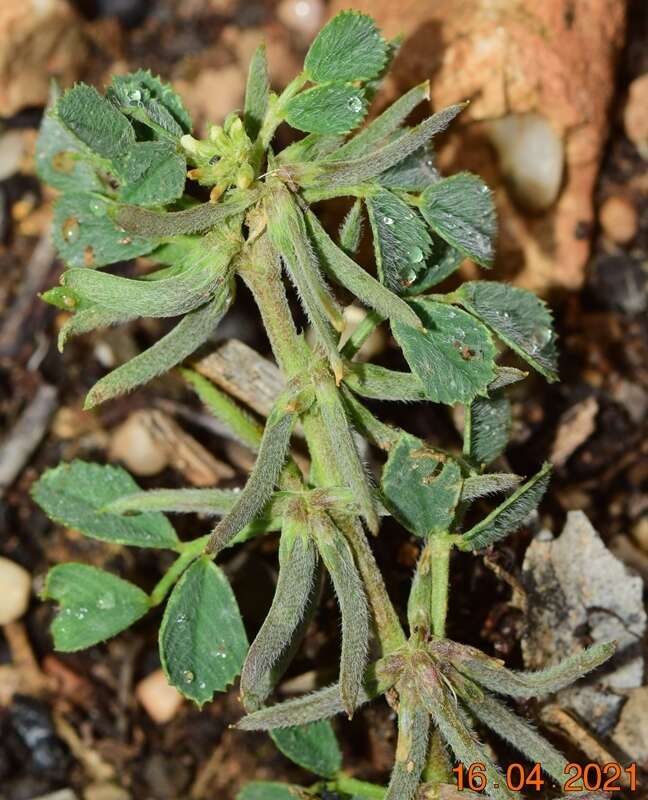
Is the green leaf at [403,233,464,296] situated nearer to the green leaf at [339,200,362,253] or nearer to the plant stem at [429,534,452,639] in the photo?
the green leaf at [339,200,362,253]

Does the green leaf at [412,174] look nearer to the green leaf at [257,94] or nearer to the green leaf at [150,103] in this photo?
the green leaf at [257,94]

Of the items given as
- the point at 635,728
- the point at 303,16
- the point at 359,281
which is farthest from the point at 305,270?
the point at 303,16

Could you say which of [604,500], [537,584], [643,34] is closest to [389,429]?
[537,584]

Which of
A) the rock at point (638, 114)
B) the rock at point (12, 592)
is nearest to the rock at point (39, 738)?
the rock at point (12, 592)

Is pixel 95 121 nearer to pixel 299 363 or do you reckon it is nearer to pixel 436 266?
pixel 299 363

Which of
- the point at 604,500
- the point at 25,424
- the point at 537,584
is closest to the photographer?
the point at 537,584

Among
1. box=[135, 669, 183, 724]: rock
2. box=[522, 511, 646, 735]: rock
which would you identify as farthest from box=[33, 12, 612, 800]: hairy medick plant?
box=[135, 669, 183, 724]: rock

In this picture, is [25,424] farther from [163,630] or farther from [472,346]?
[472,346]
